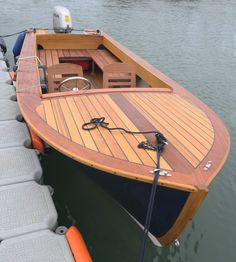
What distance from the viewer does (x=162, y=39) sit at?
1332 cm

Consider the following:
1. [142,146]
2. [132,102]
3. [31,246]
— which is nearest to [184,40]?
[132,102]

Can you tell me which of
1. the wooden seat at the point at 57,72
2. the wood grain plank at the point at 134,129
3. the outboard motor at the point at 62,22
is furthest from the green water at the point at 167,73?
the outboard motor at the point at 62,22

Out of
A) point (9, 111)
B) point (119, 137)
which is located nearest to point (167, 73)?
point (9, 111)

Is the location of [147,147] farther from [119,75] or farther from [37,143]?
[119,75]

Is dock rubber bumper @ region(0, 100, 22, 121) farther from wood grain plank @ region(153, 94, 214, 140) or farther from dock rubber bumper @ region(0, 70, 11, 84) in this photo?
wood grain plank @ region(153, 94, 214, 140)

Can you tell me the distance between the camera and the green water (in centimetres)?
365

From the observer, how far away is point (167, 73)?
9.53m

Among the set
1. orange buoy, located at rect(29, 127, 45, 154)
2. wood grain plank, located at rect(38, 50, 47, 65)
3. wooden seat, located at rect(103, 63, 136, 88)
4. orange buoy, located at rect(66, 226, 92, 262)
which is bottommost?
orange buoy, located at rect(66, 226, 92, 262)

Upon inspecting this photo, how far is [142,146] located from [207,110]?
1.50 meters

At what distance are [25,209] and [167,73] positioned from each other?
24.9ft

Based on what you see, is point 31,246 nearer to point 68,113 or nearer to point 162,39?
point 68,113

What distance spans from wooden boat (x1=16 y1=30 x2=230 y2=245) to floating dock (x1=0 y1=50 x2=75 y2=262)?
69 cm

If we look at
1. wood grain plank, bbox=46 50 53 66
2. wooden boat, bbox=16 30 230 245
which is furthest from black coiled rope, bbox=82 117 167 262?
wood grain plank, bbox=46 50 53 66

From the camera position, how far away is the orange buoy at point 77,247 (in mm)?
2638
